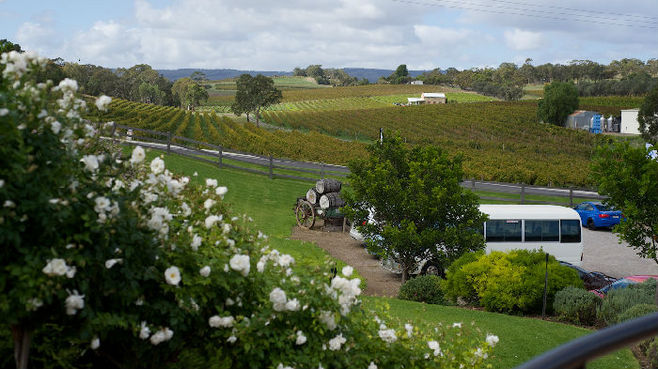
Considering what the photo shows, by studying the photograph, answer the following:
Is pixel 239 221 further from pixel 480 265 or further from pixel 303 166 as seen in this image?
pixel 303 166

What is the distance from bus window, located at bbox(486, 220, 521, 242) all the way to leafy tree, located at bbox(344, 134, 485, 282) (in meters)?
3.59

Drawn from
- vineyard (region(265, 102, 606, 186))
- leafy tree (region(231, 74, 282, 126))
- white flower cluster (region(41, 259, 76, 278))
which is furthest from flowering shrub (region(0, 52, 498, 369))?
leafy tree (region(231, 74, 282, 126))

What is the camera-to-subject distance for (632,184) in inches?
626

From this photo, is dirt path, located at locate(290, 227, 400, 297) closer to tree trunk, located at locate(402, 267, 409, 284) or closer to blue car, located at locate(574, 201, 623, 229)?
tree trunk, located at locate(402, 267, 409, 284)

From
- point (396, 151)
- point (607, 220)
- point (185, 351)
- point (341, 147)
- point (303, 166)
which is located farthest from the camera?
point (341, 147)

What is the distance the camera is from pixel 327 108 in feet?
427

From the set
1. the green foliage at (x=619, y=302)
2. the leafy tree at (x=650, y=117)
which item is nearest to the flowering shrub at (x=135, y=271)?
the green foliage at (x=619, y=302)

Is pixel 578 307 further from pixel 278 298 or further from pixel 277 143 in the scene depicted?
pixel 277 143

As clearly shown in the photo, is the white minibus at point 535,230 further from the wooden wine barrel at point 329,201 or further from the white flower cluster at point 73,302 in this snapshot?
the white flower cluster at point 73,302

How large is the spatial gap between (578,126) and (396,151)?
86.6 metres

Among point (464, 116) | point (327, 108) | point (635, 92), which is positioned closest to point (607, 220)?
point (464, 116)

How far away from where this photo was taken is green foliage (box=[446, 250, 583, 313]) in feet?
52.9

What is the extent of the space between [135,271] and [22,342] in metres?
0.90

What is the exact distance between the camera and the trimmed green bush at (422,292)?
17.0 m
